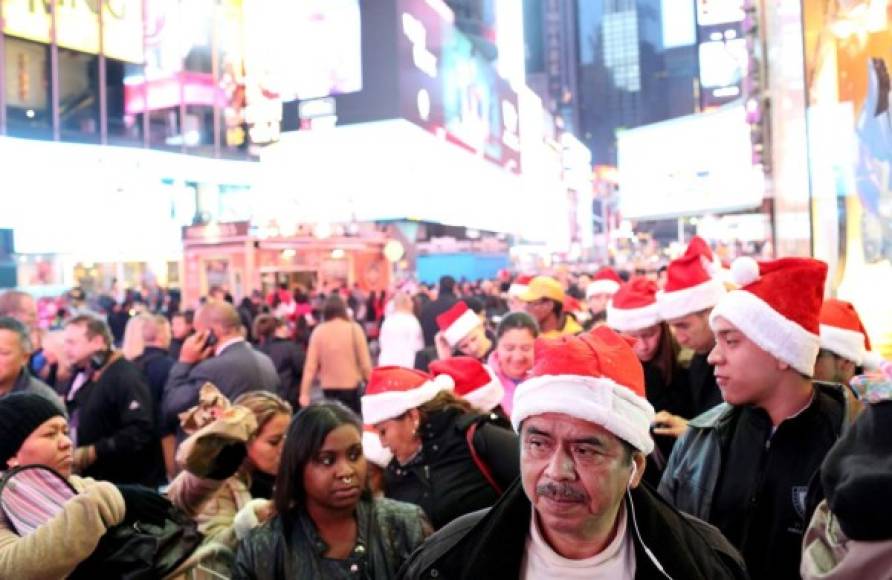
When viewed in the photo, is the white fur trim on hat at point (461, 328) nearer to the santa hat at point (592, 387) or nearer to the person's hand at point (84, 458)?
the person's hand at point (84, 458)

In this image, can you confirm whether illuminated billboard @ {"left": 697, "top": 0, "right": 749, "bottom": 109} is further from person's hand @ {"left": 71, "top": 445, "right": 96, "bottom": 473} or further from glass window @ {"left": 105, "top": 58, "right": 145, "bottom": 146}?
person's hand @ {"left": 71, "top": 445, "right": 96, "bottom": 473}

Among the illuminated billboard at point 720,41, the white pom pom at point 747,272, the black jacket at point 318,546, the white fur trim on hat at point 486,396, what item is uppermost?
the illuminated billboard at point 720,41

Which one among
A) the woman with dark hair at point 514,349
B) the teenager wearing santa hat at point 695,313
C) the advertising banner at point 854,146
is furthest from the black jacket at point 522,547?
the advertising banner at point 854,146

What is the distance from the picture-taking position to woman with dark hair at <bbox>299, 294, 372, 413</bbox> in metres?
8.90

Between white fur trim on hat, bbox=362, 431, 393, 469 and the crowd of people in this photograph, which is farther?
white fur trim on hat, bbox=362, 431, 393, 469

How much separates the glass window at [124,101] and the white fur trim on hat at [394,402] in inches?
1187

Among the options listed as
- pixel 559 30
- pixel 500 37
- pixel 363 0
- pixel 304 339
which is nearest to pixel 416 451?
pixel 304 339

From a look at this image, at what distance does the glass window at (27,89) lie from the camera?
2556cm

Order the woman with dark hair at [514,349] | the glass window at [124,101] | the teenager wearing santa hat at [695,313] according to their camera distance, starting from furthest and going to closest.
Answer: the glass window at [124,101] < the woman with dark hair at [514,349] < the teenager wearing santa hat at [695,313]

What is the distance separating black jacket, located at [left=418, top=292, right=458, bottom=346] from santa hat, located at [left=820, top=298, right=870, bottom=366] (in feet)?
22.5

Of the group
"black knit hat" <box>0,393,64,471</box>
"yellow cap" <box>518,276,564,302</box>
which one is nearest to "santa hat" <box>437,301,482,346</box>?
"yellow cap" <box>518,276,564,302</box>

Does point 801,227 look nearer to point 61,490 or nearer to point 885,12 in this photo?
point 885,12

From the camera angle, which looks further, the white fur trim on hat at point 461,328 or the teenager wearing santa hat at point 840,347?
the white fur trim on hat at point 461,328

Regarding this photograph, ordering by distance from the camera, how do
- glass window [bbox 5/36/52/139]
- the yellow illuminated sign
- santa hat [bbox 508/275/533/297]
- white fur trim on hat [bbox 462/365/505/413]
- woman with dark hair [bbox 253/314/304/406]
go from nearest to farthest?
white fur trim on hat [bbox 462/365/505/413] < santa hat [bbox 508/275/533/297] < woman with dark hair [bbox 253/314/304/406] < the yellow illuminated sign < glass window [bbox 5/36/52/139]
